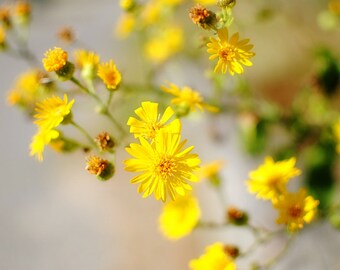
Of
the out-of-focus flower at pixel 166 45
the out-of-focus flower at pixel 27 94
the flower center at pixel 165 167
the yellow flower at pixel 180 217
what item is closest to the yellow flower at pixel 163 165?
the flower center at pixel 165 167

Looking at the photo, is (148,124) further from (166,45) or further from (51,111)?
(166,45)

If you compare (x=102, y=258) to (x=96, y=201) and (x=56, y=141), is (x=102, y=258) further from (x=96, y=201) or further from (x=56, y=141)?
(x=56, y=141)

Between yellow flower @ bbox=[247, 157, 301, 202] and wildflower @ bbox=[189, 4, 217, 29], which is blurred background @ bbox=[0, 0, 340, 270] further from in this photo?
wildflower @ bbox=[189, 4, 217, 29]

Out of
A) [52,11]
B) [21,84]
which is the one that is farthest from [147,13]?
[52,11]

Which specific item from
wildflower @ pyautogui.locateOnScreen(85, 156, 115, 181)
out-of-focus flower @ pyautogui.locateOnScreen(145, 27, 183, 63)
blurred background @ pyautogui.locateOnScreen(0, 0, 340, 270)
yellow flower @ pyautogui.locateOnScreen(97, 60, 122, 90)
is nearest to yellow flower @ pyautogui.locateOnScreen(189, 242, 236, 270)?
wildflower @ pyautogui.locateOnScreen(85, 156, 115, 181)

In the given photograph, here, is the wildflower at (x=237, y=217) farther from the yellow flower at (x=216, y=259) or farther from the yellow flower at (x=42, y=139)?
the yellow flower at (x=42, y=139)

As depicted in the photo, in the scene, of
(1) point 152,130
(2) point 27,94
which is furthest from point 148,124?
(2) point 27,94
